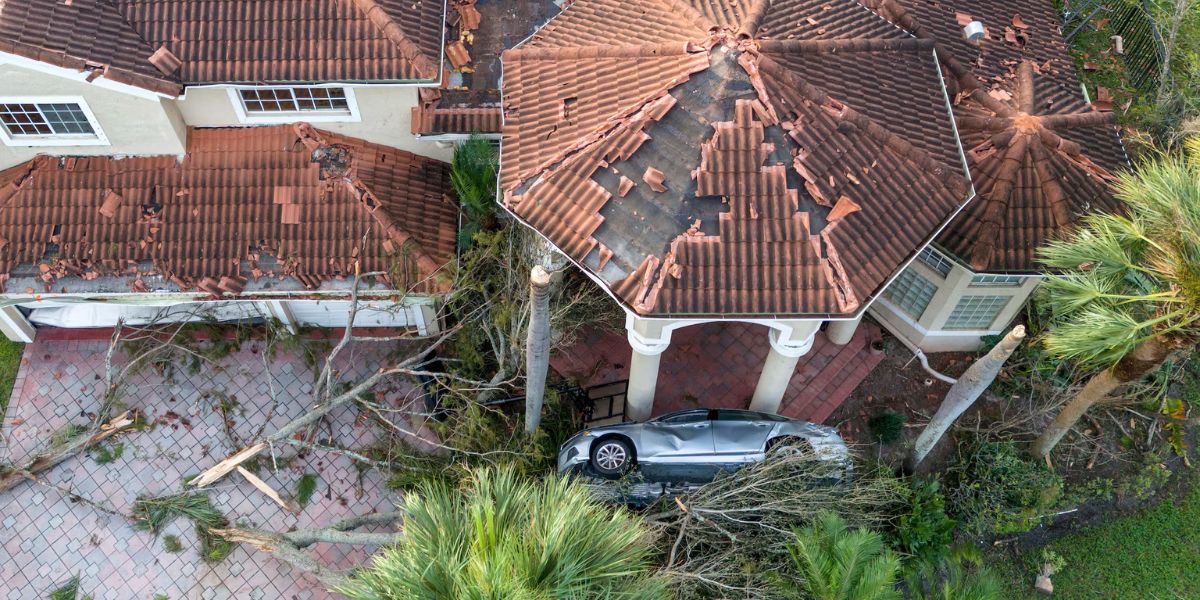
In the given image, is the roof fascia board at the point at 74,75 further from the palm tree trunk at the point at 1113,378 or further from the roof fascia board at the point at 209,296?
the palm tree trunk at the point at 1113,378

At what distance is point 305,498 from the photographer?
16.4 meters

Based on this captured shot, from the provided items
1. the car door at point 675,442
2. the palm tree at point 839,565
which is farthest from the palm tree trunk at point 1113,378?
the car door at point 675,442

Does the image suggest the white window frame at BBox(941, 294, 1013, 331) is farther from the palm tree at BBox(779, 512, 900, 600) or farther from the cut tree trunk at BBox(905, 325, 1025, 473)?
the palm tree at BBox(779, 512, 900, 600)

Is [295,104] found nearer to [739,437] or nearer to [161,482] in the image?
[161,482]

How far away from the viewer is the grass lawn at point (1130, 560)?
15883 millimetres

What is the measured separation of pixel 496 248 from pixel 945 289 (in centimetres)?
923

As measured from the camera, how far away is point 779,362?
48.3ft

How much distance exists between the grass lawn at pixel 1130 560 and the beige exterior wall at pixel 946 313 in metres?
4.46

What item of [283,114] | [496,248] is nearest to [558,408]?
[496,248]

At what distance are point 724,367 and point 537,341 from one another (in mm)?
7442

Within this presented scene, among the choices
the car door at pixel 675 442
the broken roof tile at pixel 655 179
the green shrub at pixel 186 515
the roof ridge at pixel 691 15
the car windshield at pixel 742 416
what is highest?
the roof ridge at pixel 691 15

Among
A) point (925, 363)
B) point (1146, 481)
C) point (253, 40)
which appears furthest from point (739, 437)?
point (253, 40)

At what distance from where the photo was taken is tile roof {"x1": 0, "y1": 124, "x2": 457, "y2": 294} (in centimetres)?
1477

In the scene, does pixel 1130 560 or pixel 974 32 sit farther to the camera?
pixel 974 32
